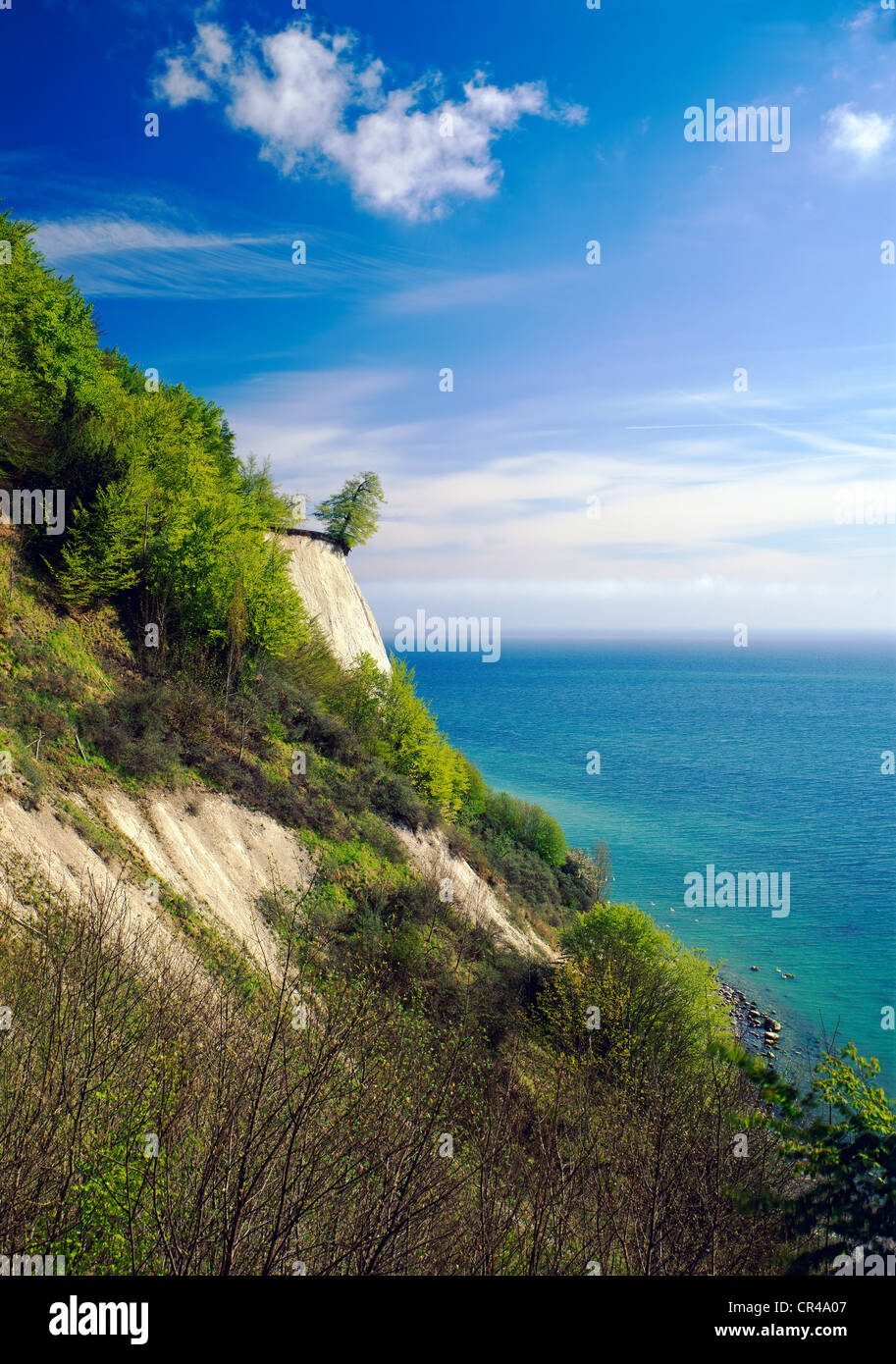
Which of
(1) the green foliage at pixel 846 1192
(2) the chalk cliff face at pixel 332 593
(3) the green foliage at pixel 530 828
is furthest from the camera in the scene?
(3) the green foliage at pixel 530 828

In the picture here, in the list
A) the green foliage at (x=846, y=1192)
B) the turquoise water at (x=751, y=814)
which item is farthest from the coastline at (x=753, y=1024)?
the green foliage at (x=846, y=1192)

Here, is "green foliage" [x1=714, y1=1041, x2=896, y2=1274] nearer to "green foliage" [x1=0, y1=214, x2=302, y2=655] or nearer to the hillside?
the hillside

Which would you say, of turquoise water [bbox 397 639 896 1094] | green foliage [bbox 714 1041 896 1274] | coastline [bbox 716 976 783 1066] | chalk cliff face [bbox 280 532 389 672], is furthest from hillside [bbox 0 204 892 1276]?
turquoise water [bbox 397 639 896 1094]

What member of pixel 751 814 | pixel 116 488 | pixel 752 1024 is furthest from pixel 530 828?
pixel 751 814

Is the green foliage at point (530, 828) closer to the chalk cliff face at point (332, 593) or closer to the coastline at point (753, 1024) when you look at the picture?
the coastline at point (753, 1024)

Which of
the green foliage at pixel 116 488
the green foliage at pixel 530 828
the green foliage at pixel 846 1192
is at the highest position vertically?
the green foliage at pixel 116 488

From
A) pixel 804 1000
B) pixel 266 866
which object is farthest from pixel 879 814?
pixel 266 866
